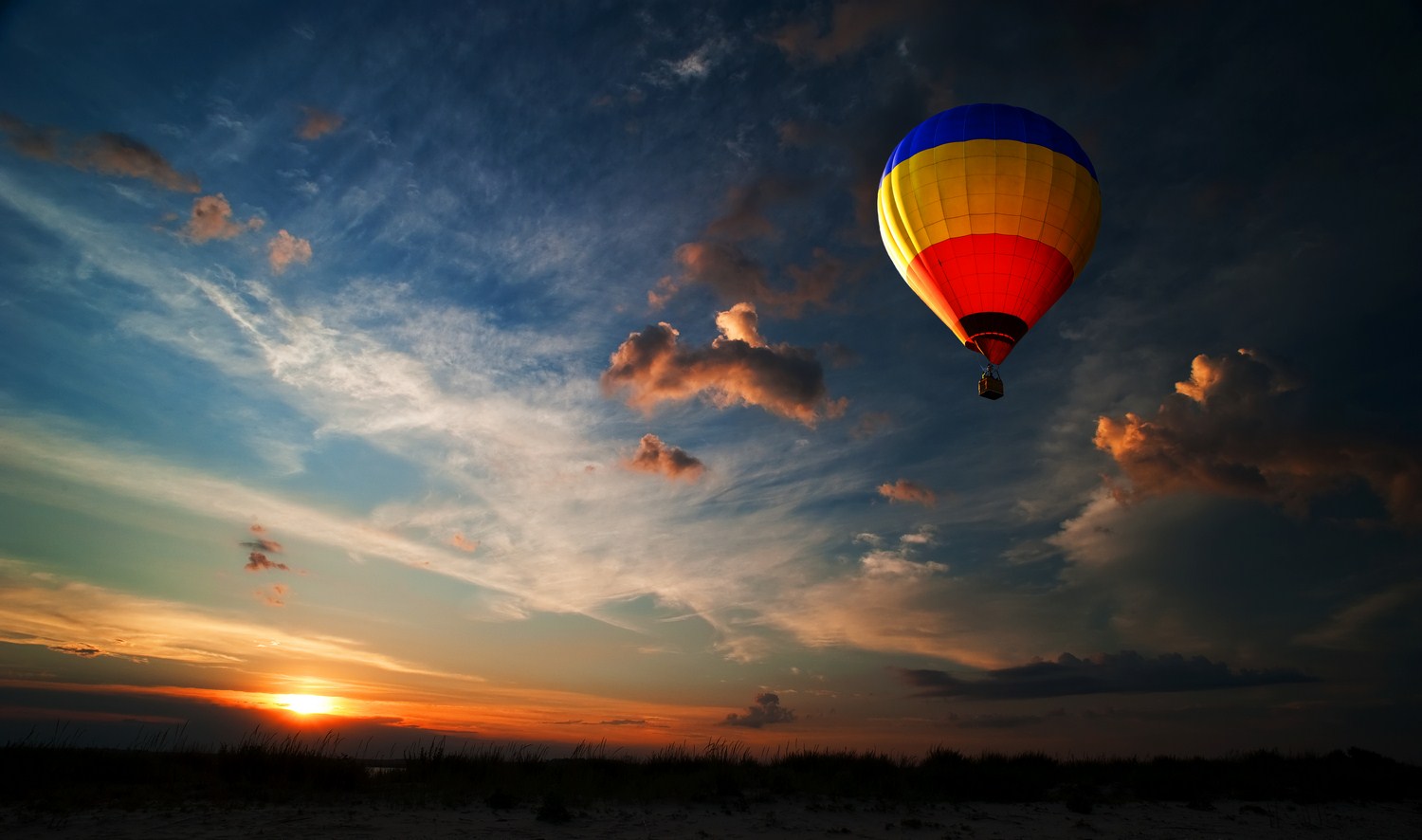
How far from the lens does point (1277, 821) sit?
17828 millimetres

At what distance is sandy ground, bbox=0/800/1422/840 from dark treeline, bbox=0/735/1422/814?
0.59 m

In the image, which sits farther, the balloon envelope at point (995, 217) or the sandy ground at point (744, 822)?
the balloon envelope at point (995, 217)

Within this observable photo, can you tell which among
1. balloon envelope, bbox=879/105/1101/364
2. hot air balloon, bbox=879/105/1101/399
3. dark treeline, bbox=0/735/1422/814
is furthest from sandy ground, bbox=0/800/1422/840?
balloon envelope, bbox=879/105/1101/364

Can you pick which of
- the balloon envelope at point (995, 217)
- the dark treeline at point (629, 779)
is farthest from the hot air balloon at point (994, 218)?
the dark treeline at point (629, 779)

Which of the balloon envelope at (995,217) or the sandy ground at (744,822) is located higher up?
the balloon envelope at (995,217)

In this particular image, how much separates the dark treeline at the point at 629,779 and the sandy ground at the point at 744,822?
1.92 ft

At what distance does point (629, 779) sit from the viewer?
57.4 ft

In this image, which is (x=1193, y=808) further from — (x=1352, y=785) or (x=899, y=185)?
(x=899, y=185)

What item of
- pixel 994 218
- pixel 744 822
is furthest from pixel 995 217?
pixel 744 822

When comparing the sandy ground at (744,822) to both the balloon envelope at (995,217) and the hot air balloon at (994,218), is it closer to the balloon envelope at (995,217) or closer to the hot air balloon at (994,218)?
the hot air balloon at (994,218)

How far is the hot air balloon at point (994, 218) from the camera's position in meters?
28.9

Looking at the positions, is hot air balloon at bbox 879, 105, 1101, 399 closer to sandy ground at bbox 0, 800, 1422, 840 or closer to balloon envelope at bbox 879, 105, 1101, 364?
balloon envelope at bbox 879, 105, 1101, 364

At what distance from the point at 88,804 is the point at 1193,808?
950 inches

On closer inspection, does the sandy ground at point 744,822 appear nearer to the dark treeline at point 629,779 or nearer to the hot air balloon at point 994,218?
the dark treeline at point 629,779
